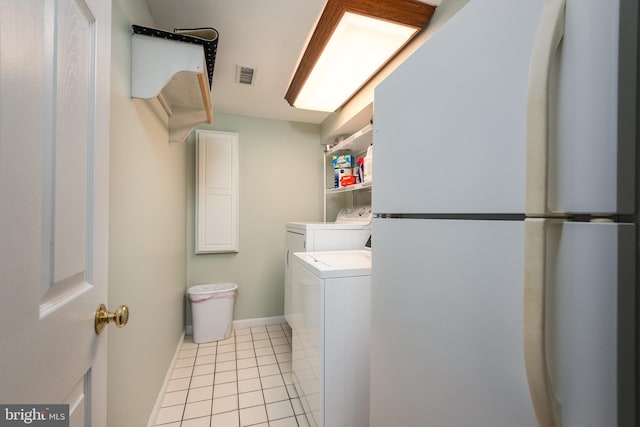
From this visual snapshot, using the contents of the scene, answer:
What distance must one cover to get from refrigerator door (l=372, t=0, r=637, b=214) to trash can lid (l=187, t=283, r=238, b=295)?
2525mm

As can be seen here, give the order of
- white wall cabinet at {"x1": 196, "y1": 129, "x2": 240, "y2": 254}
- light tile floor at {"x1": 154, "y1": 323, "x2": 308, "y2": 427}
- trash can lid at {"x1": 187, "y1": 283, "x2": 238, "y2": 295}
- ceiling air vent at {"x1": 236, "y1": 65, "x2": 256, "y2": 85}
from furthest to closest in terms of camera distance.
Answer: white wall cabinet at {"x1": 196, "y1": 129, "x2": 240, "y2": 254} → trash can lid at {"x1": 187, "y1": 283, "x2": 238, "y2": 295} → ceiling air vent at {"x1": 236, "y1": 65, "x2": 256, "y2": 85} → light tile floor at {"x1": 154, "y1": 323, "x2": 308, "y2": 427}

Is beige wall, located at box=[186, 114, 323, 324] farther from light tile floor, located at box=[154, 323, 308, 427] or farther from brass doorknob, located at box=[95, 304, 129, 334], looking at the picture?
brass doorknob, located at box=[95, 304, 129, 334]

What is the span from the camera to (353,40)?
1.54 m

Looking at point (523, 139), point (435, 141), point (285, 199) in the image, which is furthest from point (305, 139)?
point (523, 139)

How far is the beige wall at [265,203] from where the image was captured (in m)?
3.02

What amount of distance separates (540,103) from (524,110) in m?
0.06

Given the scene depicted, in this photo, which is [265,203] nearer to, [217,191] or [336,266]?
[217,191]

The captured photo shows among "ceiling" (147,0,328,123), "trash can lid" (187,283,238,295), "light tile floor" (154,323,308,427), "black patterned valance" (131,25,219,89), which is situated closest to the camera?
"black patterned valance" (131,25,219,89)

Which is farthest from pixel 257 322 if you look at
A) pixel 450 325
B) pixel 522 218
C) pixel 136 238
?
pixel 522 218

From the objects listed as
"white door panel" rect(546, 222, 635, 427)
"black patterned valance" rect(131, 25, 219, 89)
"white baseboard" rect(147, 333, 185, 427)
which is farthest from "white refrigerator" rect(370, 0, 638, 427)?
"white baseboard" rect(147, 333, 185, 427)

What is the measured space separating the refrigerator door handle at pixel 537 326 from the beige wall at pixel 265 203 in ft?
9.45

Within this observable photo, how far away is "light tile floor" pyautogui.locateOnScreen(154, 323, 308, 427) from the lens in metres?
1.65

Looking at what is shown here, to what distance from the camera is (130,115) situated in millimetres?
1204

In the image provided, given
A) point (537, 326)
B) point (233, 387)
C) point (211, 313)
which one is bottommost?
point (233, 387)
